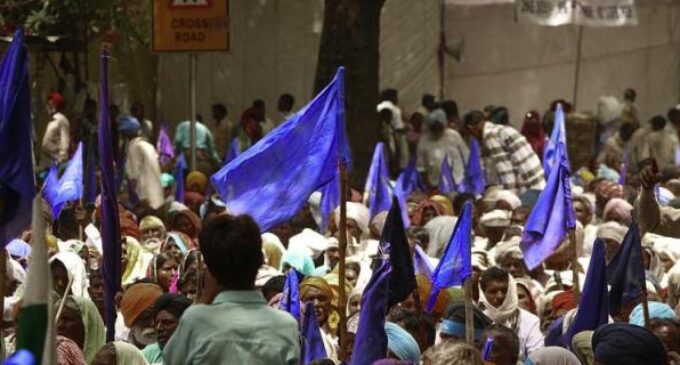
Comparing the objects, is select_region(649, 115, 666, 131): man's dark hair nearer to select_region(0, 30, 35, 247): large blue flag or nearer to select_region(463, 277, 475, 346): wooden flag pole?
select_region(463, 277, 475, 346): wooden flag pole

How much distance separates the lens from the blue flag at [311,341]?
8.92 m

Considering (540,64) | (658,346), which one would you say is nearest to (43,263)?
(658,346)

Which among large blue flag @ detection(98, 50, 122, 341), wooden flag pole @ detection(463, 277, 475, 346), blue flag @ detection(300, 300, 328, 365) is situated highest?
large blue flag @ detection(98, 50, 122, 341)

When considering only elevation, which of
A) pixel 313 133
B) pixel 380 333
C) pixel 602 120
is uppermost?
pixel 313 133

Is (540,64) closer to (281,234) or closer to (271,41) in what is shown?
(271,41)

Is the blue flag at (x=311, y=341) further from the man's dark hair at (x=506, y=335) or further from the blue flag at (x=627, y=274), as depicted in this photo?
the blue flag at (x=627, y=274)

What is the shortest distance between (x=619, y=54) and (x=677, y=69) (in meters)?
0.93

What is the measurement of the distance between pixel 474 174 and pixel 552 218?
8.22 meters

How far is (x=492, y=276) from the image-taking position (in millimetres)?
10883

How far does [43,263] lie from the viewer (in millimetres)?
5922

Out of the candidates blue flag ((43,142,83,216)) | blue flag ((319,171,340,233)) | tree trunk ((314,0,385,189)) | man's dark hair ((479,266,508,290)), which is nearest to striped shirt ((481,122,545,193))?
tree trunk ((314,0,385,189))

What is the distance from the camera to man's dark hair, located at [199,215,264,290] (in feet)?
20.8

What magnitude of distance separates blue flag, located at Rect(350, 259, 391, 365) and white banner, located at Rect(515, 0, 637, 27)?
58.3 feet

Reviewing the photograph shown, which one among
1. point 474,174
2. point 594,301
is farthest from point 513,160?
point 594,301
